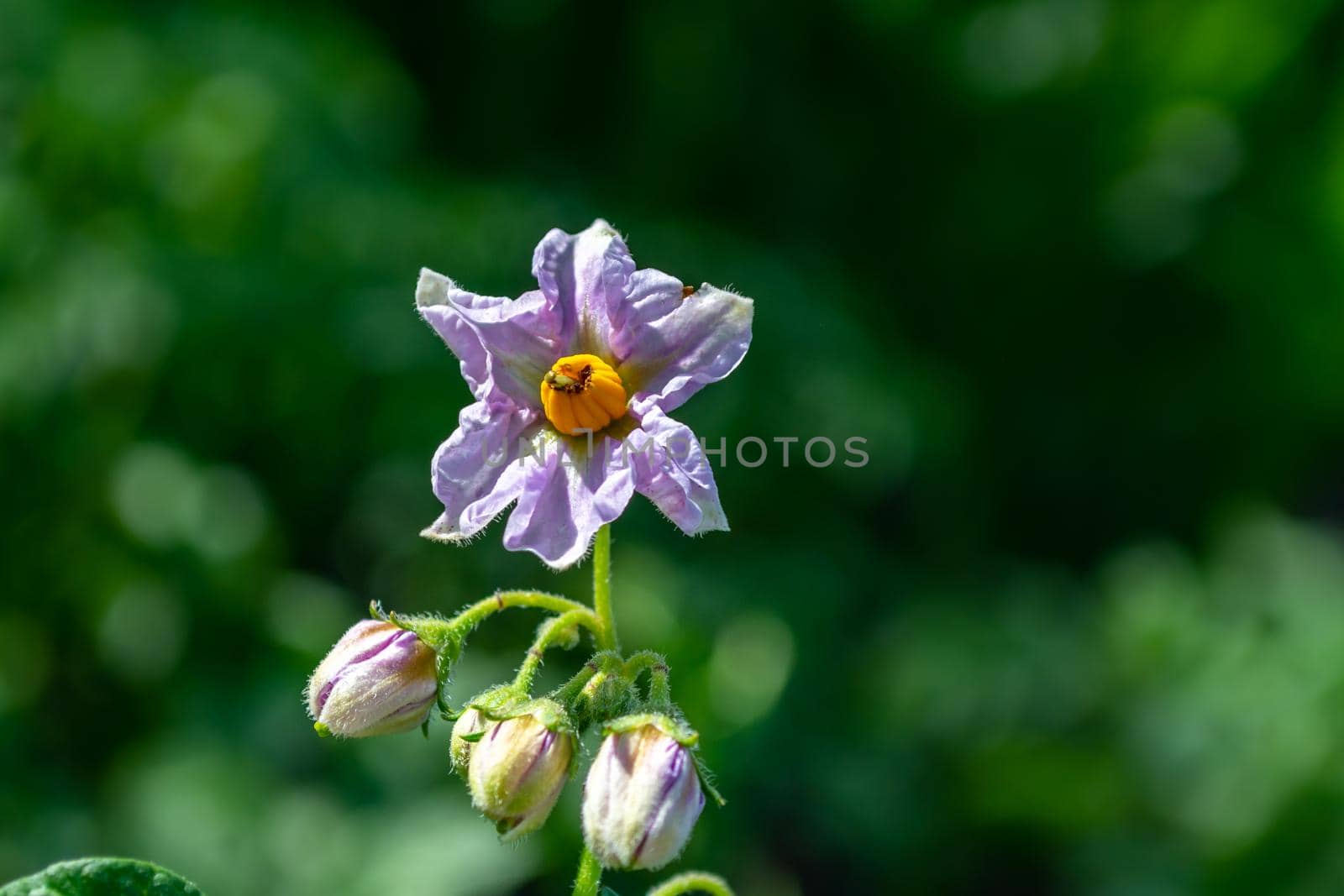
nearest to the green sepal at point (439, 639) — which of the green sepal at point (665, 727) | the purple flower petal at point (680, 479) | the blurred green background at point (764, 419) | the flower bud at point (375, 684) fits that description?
the flower bud at point (375, 684)

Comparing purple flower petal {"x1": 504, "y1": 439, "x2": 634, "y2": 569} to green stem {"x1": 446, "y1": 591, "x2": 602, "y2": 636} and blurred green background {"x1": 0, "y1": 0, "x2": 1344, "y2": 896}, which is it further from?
blurred green background {"x1": 0, "y1": 0, "x2": 1344, "y2": 896}

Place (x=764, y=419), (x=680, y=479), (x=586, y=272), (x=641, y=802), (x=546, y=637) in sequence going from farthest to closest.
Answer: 1. (x=764, y=419)
2. (x=586, y=272)
3. (x=546, y=637)
4. (x=680, y=479)
5. (x=641, y=802)

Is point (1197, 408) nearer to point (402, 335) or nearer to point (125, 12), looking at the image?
point (402, 335)

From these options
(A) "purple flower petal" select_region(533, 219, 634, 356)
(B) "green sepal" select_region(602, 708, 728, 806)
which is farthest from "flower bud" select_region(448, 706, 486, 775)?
(A) "purple flower petal" select_region(533, 219, 634, 356)

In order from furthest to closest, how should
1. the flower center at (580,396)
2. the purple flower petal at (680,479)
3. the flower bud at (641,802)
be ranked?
the flower center at (580,396) < the purple flower petal at (680,479) < the flower bud at (641,802)

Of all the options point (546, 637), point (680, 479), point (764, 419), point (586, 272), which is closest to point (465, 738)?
point (546, 637)

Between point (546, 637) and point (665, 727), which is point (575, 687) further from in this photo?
point (665, 727)

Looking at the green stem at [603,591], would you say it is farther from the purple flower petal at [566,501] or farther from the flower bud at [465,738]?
the flower bud at [465,738]
